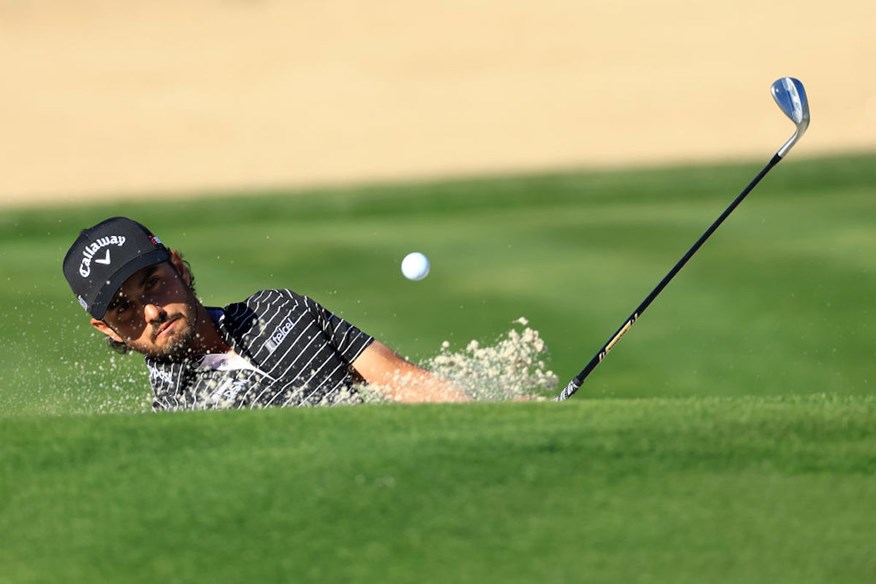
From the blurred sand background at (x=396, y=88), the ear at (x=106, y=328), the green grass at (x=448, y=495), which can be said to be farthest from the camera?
the blurred sand background at (x=396, y=88)

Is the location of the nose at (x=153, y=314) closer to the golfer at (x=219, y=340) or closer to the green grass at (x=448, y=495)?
the golfer at (x=219, y=340)

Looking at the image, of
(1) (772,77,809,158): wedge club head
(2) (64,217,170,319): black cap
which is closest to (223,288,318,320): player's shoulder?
(2) (64,217,170,319): black cap

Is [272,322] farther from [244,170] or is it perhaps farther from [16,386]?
[244,170]

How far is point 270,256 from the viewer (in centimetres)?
788

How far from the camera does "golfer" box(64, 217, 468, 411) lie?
4.48 metres

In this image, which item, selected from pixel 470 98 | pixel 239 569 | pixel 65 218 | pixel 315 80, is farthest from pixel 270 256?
pixel 315 80

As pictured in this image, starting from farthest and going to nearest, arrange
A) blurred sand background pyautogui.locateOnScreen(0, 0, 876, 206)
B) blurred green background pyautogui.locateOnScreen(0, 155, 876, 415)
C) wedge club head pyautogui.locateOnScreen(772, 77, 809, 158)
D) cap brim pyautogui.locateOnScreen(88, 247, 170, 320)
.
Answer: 1. blurred sand background pyautogui.locateOnScreen(0, 0, 876, 206)
2. blurred green background pyautogui.locateOnScreen(0, 155, 876, 415)
3. wedge club head pyautogui.locateOnScreen(772, 77, 809, 158)
4. cap brim pyautogui.locateOnScreen(88, 247, 170, 320)

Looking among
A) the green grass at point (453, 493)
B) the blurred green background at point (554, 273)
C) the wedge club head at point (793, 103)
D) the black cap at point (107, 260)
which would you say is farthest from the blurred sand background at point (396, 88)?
the green grass at point (453, 493)

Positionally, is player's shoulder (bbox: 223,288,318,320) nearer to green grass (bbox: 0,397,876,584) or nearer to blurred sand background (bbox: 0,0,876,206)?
green grass (bbox: 0,397,876,584)

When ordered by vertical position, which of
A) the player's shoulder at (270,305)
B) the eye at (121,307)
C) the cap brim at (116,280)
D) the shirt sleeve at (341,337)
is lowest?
the shirt sleeve at (341,337)

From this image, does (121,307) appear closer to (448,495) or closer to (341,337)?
(341,337)

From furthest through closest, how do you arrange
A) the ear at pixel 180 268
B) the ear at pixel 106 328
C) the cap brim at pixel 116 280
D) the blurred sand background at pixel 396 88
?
1. the blurred sand background at pixel 396 88
2. the ear at pixel 180 268
3. the ear at pixel 106 328
4. the cap brim at pixel 116 280

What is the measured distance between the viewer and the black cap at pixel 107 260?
4.44m

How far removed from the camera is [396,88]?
18234 mm
